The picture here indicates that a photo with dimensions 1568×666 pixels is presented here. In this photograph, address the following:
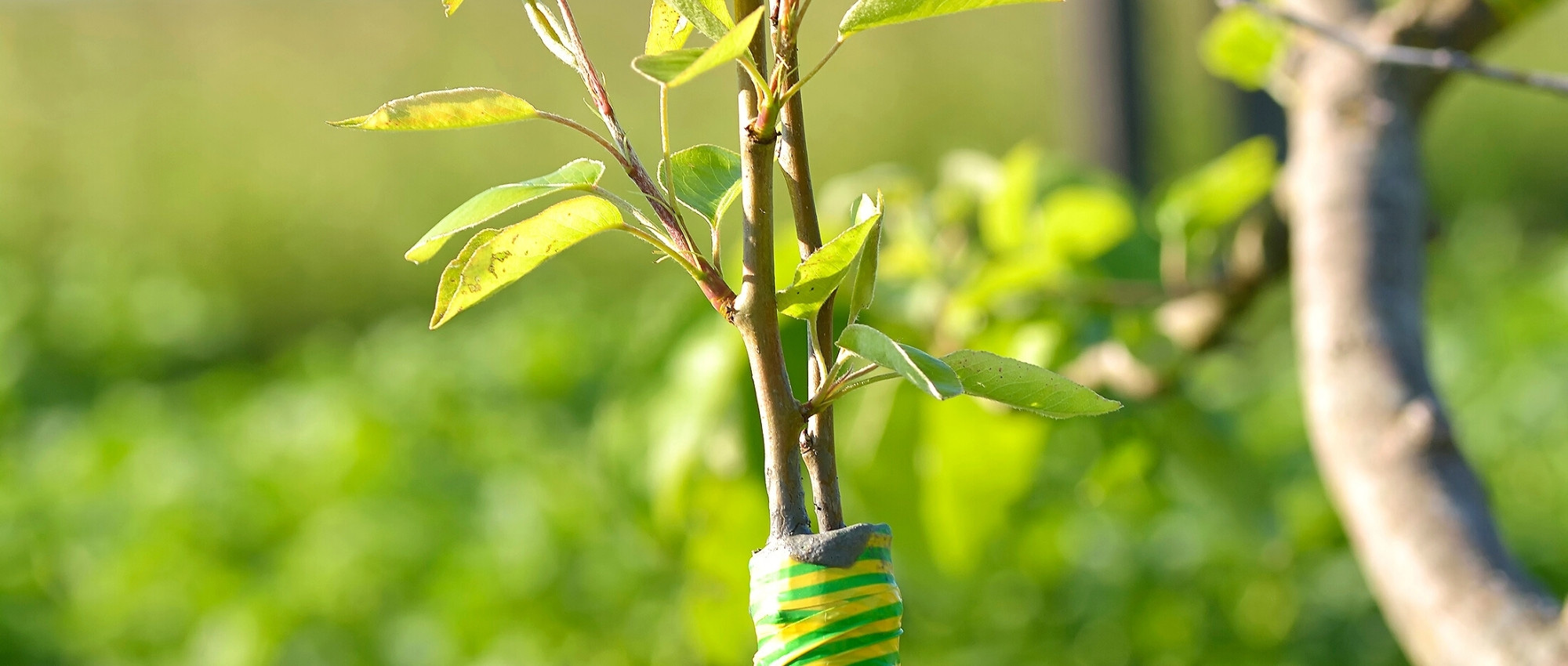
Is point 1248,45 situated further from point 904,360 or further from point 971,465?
point 904,360

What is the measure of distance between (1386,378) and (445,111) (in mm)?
293

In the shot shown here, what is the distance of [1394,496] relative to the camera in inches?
13.2

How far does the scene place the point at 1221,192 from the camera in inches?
18.5

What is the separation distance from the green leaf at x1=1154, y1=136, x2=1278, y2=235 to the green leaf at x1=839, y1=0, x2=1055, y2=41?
340mm

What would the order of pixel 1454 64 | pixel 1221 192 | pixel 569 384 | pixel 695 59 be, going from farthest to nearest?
pixel 569 384 < pixel 1221 192 < pixel 1454 64 < pixel 695 59

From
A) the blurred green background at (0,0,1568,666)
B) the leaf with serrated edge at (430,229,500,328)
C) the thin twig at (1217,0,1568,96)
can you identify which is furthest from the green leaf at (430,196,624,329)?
the blurred green background at (0,0,1568,666)

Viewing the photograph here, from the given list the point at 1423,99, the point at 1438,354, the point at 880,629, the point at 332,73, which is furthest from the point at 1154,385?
the point at 332,73

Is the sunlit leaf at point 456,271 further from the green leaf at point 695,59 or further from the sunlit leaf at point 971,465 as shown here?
the sunlit leaf at point 971,465

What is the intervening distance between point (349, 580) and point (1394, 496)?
719 millimetres

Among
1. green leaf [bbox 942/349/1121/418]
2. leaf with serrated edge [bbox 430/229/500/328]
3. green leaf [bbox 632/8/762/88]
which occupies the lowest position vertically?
green leaf [bbox 942/349/1121/418]

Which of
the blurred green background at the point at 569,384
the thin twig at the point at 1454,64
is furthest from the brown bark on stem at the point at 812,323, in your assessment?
the blurred green background at the point at 569,384

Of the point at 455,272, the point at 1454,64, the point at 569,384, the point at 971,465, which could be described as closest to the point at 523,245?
the point at 455,272

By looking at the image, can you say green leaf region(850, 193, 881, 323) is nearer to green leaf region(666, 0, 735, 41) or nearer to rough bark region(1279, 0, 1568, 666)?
green leaf region(666, 0, 735, 41)

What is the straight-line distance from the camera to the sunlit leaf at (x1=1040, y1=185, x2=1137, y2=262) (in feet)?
1.60
